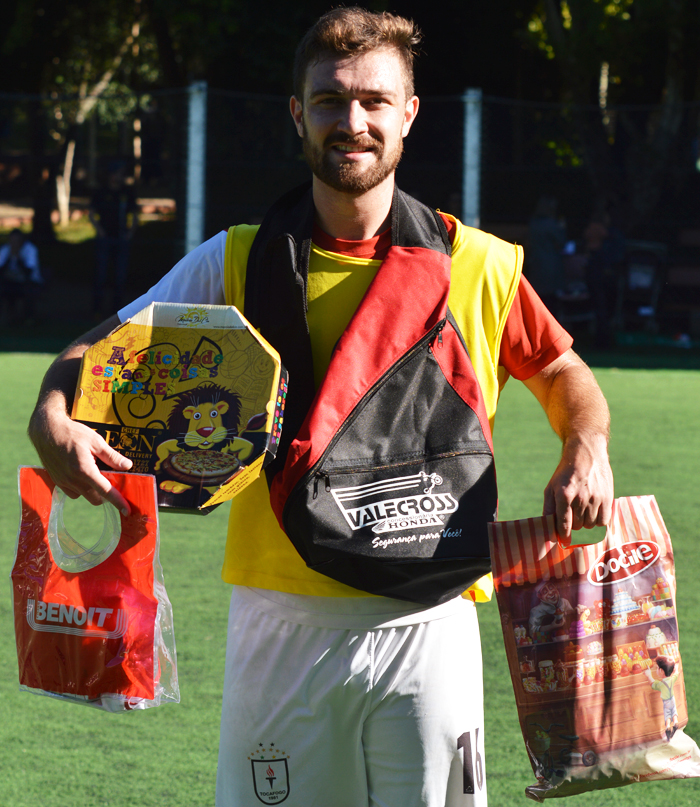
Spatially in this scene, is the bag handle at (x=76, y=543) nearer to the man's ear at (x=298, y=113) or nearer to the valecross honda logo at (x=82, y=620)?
the valecross honda logo at (x=82, y=620)

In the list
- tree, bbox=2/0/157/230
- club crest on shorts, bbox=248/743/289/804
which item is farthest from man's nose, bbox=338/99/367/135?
tree, bbox=2/0/157/230

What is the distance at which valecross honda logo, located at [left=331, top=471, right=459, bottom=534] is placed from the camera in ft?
5.87

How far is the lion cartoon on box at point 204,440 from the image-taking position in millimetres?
1678

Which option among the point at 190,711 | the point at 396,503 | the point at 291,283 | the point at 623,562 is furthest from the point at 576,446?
the point at 190,711

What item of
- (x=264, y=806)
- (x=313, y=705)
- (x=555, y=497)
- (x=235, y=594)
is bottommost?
(x=264, y=806)

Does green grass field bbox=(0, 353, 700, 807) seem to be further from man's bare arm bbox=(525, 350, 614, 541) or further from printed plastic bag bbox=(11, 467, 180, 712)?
man's bare arm bbox=(525, 350, 614, 541)

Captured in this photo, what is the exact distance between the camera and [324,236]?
2.00 m

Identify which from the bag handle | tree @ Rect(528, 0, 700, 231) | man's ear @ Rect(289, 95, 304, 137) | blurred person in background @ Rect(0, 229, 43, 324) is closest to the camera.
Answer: the bag handle

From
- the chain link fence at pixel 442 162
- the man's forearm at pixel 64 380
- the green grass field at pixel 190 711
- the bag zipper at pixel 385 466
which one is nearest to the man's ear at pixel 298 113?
the man's forearm at pixel 64 380

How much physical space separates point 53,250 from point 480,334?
11306 millimetres

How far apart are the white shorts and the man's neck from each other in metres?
0.69

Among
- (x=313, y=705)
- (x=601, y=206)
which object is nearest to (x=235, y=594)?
(x=313, y=705)

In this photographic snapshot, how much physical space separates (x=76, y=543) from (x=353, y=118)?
91 cm

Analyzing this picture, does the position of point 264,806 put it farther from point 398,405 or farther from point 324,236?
point 324,236
